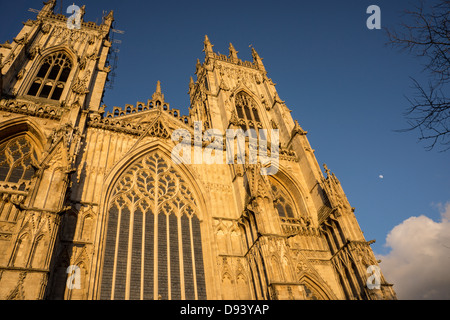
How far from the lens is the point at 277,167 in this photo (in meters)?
19.5

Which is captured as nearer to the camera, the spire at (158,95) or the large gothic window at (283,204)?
the large gothic window at (283,204)

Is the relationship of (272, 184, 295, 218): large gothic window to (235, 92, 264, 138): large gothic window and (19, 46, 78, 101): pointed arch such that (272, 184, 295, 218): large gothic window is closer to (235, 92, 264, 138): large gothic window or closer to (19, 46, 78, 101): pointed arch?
(235, 92, 264, 138): large gothic window

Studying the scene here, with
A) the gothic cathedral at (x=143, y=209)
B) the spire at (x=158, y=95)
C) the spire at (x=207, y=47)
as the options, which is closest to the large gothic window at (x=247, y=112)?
the gothic cathedral at (x=143, y=209)

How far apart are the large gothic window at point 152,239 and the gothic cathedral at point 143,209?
5 centimetres

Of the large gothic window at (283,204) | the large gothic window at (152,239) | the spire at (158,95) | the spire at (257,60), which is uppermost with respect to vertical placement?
the spire at (257,60)

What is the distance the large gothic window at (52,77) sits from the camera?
760 inches

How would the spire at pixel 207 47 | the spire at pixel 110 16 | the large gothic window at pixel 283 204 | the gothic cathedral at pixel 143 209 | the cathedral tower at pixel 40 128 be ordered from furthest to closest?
the spire at pixel 207 47, the spire at pixel 110 16, the large gothic window at pixel 283 204, the gothic cathedral at pixel 143 209, the cathedral tower at pixel 40 128

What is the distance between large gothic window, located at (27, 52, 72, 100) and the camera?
19.3m

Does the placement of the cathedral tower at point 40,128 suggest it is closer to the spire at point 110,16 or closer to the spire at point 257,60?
the spire at point 110,16

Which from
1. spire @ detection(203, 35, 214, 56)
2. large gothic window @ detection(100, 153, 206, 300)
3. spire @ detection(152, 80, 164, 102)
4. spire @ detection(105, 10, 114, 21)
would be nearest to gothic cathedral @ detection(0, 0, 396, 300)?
large gothic window @ detection(100, 153, 206, 300)

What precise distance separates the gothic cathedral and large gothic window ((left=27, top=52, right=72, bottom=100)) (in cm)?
10

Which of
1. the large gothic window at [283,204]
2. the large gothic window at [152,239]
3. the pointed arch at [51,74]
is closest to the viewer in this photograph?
the large gothic window at [152,239]

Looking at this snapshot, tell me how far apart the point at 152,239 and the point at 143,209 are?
5.25ft
